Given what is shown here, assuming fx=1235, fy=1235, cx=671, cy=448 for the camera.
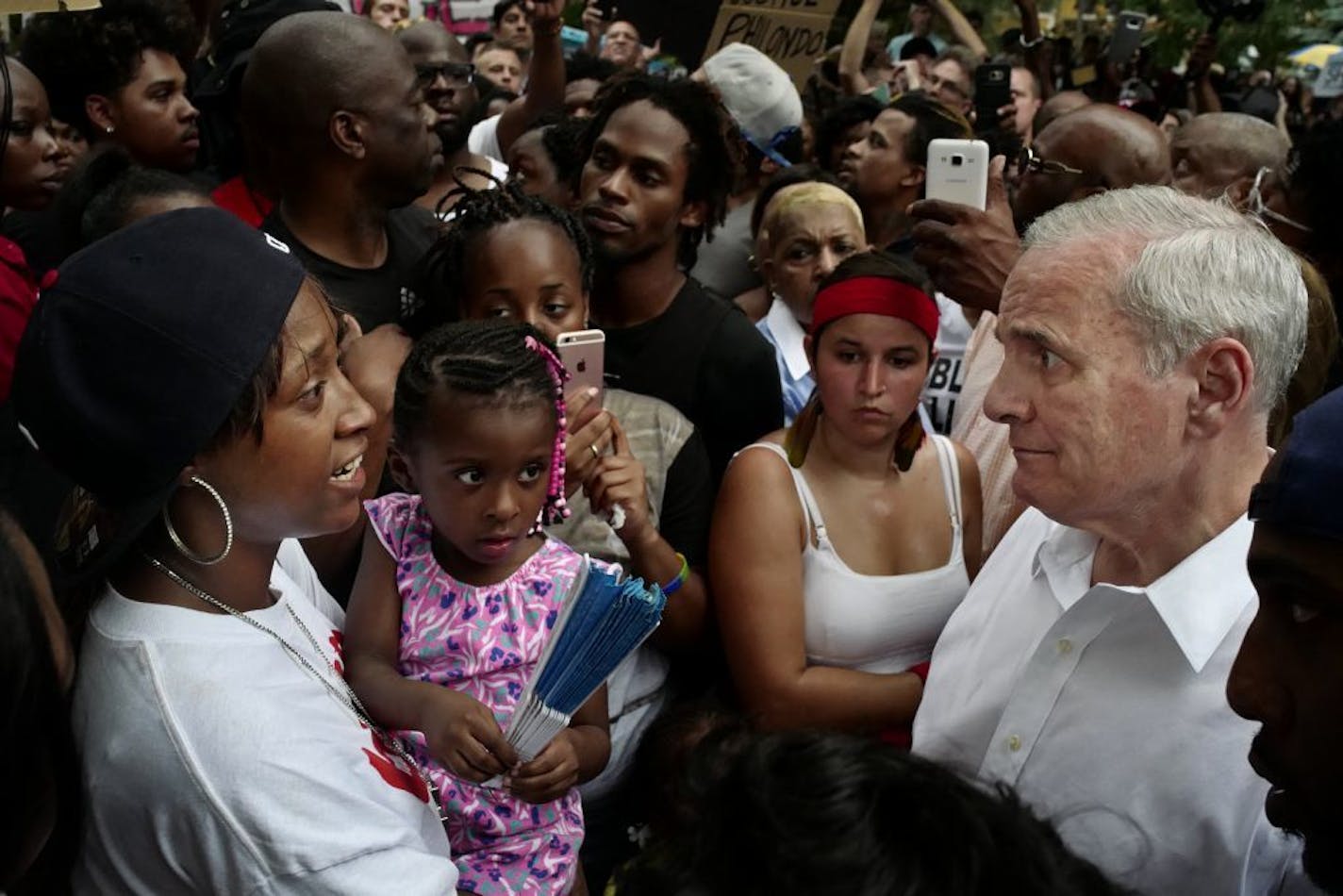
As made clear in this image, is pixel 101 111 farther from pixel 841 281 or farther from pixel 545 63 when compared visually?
pixel 841 281

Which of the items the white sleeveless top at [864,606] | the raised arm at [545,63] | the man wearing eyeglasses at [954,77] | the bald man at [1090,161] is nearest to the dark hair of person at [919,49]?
the man wearing eyeglasses at [954,77]

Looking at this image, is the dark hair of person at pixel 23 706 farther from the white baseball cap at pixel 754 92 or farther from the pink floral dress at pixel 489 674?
the white baseball cap at pixel 754 92

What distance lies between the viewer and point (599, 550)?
8.84 feet

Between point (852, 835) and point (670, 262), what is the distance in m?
2.59

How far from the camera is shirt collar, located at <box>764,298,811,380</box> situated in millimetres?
4121

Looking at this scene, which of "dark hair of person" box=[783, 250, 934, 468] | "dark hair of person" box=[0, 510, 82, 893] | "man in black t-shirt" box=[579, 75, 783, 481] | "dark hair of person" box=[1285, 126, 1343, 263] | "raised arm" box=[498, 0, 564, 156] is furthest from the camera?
"raised arm" box=[498, 0, 564, 156]

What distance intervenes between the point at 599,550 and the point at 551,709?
0.80m

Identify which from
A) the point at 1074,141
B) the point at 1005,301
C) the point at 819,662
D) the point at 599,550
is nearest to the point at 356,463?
the point at 599,550

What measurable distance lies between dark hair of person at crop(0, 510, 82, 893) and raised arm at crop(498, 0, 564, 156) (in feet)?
14.8

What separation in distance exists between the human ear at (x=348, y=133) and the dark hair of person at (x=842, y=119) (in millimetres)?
3769

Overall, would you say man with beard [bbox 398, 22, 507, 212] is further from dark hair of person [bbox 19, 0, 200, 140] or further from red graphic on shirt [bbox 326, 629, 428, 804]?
red graphic on shirt [bbox 326, 629, 428, 804]

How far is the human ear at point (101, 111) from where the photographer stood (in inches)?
173

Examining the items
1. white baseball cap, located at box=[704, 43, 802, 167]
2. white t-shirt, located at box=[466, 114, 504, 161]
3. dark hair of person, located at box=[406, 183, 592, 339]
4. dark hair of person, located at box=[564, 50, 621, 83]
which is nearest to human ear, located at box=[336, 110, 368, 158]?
dark hair of person, located at box=[406, 183, 592, 339]

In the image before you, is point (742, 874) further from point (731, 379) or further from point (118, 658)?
point (731, 379)
